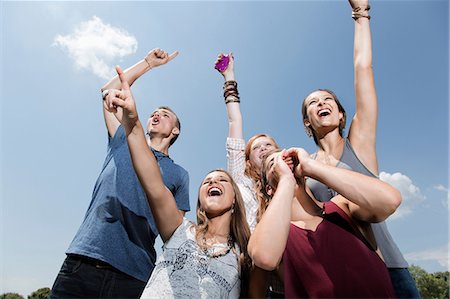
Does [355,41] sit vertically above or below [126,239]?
above

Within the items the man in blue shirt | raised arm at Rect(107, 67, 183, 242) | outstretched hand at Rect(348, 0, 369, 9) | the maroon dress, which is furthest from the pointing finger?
outstretched hand at Rect(348, 0, 369, 9)

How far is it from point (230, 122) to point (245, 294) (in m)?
2.89

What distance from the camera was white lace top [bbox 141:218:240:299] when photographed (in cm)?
307

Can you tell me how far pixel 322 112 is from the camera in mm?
3746

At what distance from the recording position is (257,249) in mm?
2418

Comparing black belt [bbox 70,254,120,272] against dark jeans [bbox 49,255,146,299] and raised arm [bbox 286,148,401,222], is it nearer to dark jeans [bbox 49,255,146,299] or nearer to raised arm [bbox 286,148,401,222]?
dark jeans [bbox 49,255,146,299]

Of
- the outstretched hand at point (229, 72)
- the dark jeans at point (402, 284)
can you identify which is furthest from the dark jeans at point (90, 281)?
the outstretched hand at point (229, 72)

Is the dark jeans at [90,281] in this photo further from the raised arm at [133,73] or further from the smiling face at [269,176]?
the smiling face at [269,176]

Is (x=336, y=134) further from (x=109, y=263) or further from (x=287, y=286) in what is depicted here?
(x=109, y=263)

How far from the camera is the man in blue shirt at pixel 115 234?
3.57 meters

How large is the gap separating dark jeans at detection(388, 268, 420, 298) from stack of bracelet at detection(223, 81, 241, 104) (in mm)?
3642

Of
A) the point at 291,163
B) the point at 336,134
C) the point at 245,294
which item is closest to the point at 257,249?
the point at 291,163

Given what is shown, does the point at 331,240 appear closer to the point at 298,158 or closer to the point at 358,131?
the point at 298,158

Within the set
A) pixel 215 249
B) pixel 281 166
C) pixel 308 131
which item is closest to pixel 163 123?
pixel 308 131
